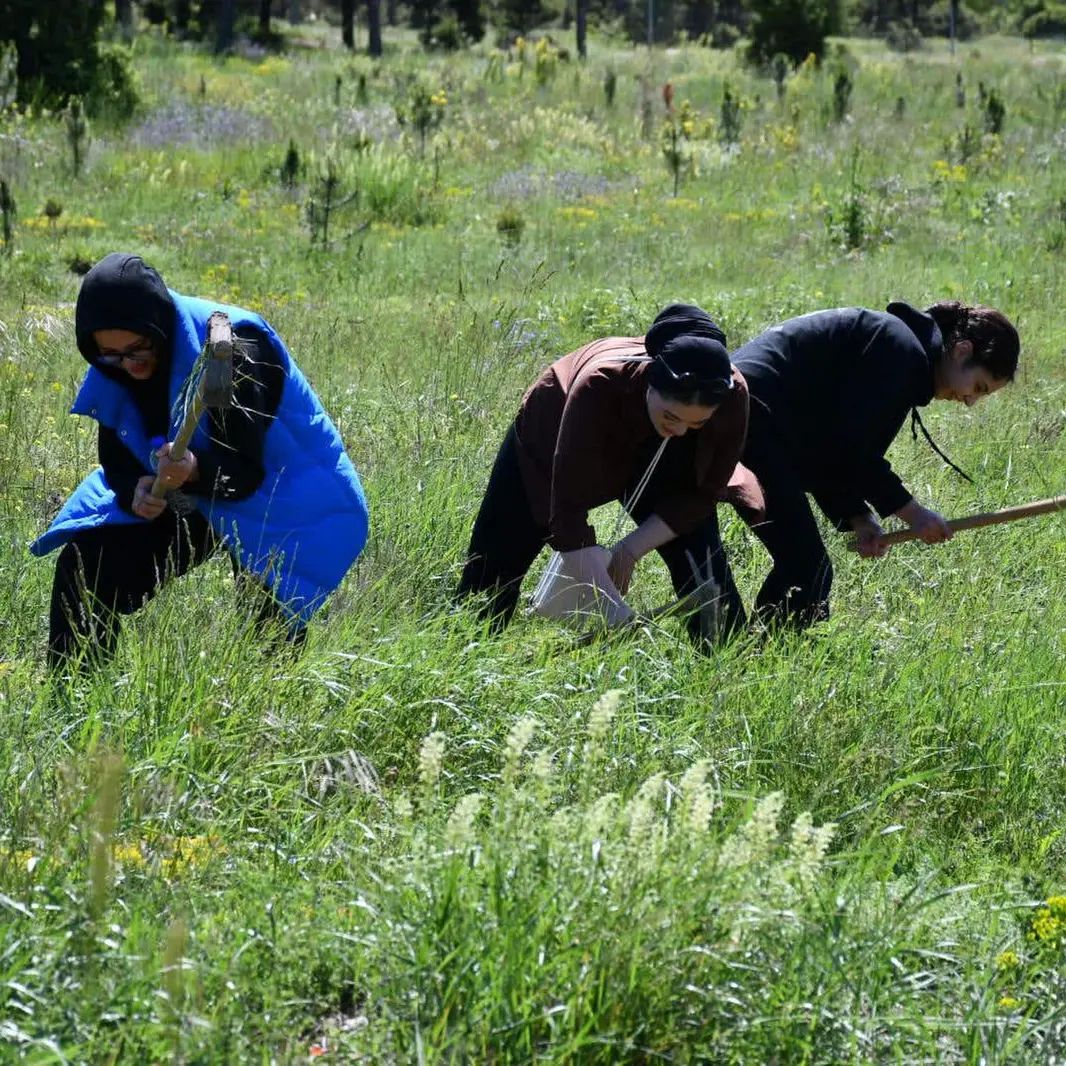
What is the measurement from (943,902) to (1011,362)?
187cm

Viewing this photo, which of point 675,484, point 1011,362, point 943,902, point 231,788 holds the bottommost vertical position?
point 943,902

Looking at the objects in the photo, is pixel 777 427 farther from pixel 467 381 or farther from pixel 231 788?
pixel 467 381

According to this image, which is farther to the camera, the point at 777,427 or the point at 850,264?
the point at 850,264

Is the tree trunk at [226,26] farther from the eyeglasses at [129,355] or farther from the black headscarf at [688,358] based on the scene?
the black headscarf at [688,358]

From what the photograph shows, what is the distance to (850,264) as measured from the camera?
12.2m

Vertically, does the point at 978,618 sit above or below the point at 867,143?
below

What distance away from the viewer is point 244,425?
3.84m

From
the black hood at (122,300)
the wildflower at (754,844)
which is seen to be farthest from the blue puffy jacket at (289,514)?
the wildflower at (754,844)

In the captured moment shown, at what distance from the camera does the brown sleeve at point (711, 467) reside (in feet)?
13.2

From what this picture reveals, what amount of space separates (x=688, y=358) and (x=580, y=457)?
0.43 m

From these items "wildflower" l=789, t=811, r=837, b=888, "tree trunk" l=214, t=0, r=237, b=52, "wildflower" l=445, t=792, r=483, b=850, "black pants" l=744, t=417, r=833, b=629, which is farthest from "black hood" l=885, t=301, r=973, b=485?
"tree trunk" l=214, t=0, r=237, b=52

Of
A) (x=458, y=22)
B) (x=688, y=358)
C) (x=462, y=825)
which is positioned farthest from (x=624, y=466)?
(x=458, y=22)

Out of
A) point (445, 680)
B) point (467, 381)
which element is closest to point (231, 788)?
point (445, 680)

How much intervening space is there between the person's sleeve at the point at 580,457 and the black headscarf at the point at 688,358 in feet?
0.65
